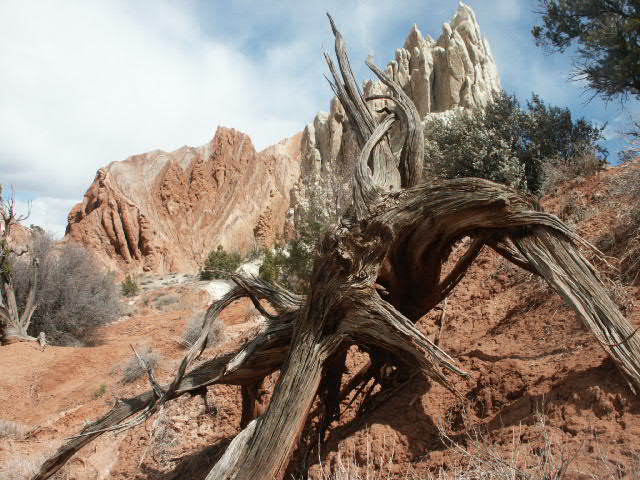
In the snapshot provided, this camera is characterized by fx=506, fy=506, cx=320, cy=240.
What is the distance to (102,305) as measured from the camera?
59.4 feet

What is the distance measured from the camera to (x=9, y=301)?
1606 cm

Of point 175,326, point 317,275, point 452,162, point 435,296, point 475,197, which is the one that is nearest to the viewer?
point 475,197

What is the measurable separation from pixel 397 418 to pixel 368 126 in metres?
2.36

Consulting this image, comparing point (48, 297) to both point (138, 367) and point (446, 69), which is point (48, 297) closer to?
→ point (138, 367)

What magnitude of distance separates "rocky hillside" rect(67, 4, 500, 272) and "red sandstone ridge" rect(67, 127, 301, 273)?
3.9 inches

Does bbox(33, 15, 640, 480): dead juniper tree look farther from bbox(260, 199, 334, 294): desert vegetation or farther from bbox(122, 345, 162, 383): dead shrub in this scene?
bbox(260, 199, 334, 294): desert vegetation

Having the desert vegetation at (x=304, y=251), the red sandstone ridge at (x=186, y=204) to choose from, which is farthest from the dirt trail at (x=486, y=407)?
the red sandstone ridge at (x=186, y=204)

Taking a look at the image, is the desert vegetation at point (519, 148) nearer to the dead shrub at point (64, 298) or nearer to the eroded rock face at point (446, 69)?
A: the dead shrub at point (64, 298)

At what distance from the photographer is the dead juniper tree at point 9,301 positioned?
15281 mm

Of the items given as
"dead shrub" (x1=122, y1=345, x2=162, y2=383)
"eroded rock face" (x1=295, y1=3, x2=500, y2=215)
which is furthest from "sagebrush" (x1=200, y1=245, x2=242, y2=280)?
"dead shrub" (x1=122, y1=345, x2=162, y2=383)

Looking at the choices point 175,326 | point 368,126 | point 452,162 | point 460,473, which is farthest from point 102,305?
point 460,473

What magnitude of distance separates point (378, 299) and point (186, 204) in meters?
50.0

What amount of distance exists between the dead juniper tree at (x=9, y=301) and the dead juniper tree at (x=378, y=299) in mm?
13442

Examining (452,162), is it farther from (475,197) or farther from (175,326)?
(175,326)
